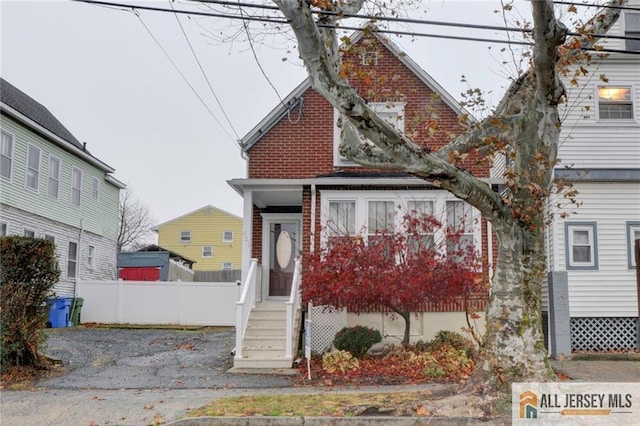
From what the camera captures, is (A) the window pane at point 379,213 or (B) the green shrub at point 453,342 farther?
(A) the window pane at point 379,213

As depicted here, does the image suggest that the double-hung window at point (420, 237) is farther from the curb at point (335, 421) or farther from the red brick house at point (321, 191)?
the curb at point (335, 421)

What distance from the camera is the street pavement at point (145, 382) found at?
7547 millimetres

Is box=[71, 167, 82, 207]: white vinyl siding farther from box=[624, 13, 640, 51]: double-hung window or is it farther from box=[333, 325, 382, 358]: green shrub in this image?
box=[624, 13, 640, 51]: double-hung window

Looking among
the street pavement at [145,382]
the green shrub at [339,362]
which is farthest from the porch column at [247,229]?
the green shrub at [339,362]

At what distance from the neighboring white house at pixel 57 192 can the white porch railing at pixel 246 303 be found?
879cm

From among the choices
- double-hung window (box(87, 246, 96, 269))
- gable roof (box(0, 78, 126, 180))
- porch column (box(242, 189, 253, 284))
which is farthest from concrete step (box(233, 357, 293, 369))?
double-hung window (box(87, 246, 96, 269))

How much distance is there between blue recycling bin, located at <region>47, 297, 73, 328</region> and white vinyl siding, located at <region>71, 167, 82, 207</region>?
500 centimetres

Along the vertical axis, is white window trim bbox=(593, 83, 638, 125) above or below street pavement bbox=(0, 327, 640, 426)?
above

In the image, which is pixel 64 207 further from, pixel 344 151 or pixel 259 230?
pixel 344 151

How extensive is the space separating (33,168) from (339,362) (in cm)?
1343

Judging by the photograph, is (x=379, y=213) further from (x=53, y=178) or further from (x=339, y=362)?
(x=53, y=178)

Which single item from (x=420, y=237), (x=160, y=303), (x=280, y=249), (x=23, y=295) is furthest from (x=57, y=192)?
(x=420, y=237)

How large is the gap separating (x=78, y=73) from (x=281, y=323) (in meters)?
10.8

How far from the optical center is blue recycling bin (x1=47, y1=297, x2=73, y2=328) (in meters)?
17.6
